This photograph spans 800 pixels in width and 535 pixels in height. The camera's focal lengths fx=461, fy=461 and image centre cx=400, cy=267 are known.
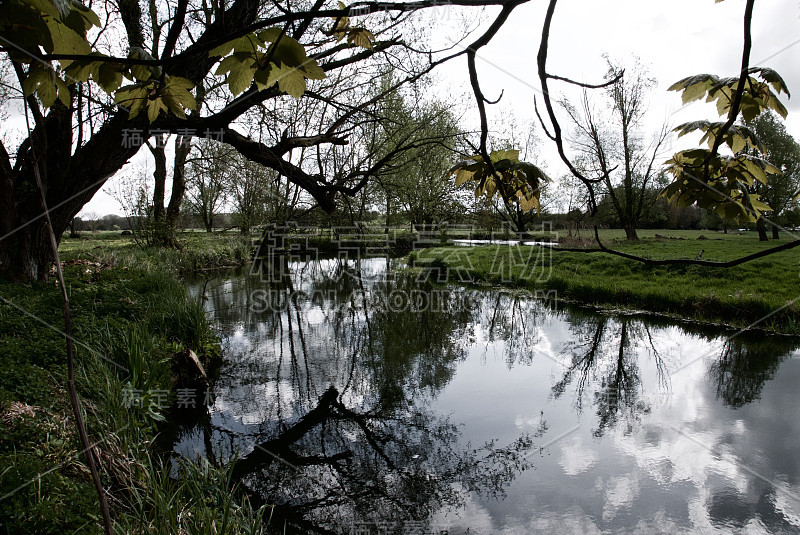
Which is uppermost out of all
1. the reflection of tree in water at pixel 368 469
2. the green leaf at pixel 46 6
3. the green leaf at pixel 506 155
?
the green leaf at pixel 46 6

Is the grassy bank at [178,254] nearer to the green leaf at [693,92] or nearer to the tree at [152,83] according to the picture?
the tree at [152,83]

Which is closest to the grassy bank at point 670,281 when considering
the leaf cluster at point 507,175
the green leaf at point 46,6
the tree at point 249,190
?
the leaf cluster at point 507,175

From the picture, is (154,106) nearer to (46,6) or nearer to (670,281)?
(46,6)

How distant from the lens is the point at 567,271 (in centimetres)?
1384

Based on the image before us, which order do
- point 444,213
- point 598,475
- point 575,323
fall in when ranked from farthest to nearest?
point 444,213, point 575,323, point 598,475

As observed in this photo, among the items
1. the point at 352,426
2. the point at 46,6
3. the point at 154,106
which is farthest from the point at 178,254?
Result: the point at 46,6

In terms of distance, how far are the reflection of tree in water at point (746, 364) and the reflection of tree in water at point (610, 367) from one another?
0.68 m

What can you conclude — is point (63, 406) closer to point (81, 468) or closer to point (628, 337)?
point (81, 468)

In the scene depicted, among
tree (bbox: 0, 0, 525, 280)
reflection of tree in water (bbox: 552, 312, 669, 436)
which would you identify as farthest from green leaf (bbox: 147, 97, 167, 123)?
reflection of tree in water (bbox: 552, 312, 669, 436)

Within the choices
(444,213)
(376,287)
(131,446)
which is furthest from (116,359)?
(444,213)

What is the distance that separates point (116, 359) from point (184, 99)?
15.2 ft

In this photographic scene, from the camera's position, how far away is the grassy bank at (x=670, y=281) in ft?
28.7

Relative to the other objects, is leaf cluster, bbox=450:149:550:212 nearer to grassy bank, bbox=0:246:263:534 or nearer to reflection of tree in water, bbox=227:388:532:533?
grassy bank, bbox=0:246:263:534

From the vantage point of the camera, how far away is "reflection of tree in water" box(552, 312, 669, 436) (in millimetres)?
5400
